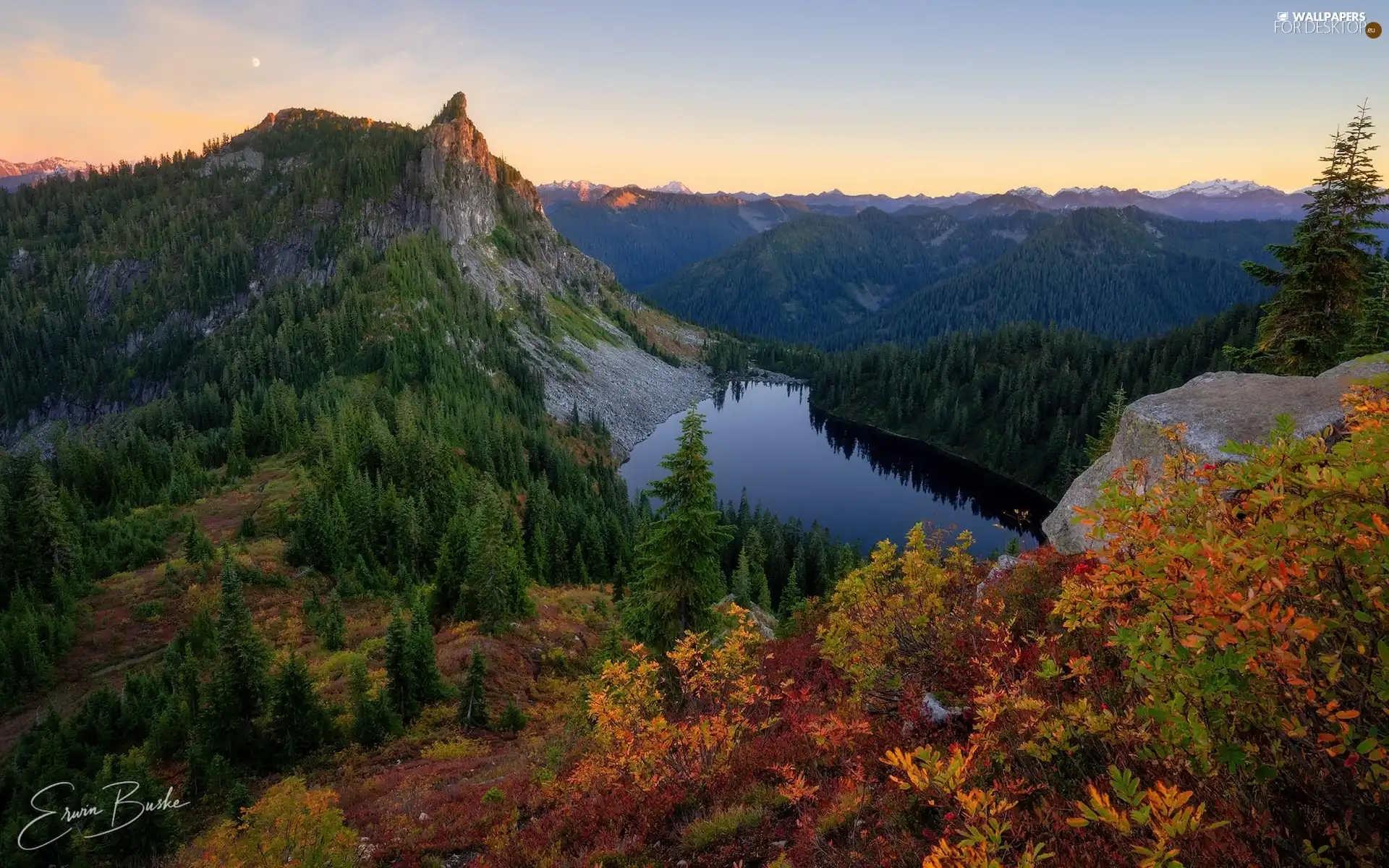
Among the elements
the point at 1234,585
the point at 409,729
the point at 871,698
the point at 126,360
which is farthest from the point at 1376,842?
the point at 126,360

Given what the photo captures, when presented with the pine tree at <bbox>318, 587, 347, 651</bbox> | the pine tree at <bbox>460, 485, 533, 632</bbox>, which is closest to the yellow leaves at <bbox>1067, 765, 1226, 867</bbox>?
the pine tree at <bbox>460, 485, 533, 632</bbox>

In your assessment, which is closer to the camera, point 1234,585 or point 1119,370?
point 1234,585

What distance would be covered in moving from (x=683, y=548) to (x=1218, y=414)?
1936cm

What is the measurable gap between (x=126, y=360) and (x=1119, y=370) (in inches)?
11034

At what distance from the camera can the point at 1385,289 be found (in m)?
35.4

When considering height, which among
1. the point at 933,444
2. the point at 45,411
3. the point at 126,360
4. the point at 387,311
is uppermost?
the point at 387,311

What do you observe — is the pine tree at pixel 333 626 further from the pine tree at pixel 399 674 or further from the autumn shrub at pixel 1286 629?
the autumn shrub at pixel 1286 629

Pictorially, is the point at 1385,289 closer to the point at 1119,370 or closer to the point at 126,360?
the point at 1119,370

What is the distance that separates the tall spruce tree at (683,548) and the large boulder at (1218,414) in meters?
13.4

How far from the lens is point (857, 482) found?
145 meters

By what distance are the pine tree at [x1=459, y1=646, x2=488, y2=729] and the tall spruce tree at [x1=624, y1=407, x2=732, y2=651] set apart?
10.1 meters

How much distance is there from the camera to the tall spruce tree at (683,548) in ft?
90.9

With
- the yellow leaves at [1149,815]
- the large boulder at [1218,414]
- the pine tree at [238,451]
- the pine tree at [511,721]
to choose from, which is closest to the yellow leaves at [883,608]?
the large boulder at [1218,414]

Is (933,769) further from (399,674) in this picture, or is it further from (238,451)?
(238,451)
